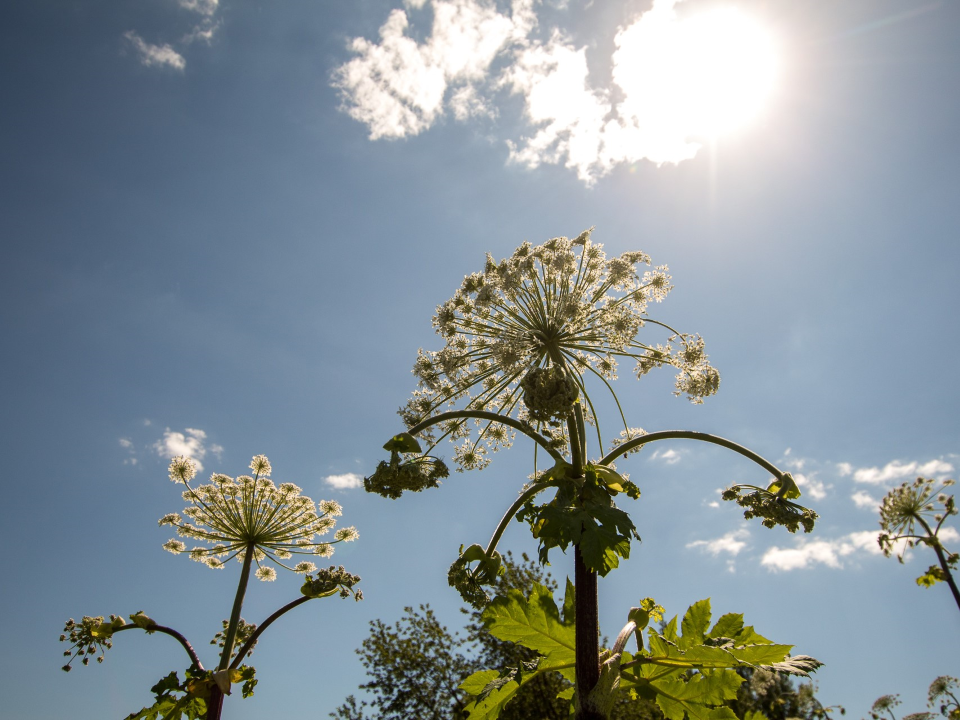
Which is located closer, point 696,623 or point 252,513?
point 696,623

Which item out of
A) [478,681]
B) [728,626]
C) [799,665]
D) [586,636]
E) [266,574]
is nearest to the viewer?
[586,636]

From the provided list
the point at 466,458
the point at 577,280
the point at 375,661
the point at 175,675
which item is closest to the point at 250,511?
the point at 175,675

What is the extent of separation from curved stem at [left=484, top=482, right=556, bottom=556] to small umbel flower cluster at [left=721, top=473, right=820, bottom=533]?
1.96 meters

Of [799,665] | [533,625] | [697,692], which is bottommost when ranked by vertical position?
[697,692]

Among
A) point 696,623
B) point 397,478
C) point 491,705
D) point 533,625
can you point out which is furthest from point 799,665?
point 397,478

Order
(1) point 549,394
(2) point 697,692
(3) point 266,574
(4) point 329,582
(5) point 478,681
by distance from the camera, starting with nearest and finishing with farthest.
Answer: (2) point 697,692, (5) point 478,681, (1) point 549,394, (4) point 329,582, (3) point 266,574

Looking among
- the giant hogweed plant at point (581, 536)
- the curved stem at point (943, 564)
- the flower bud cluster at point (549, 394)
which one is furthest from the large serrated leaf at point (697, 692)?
the curved stem at point (943, 564)

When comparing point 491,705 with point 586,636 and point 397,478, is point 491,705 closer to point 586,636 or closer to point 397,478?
point 586,636

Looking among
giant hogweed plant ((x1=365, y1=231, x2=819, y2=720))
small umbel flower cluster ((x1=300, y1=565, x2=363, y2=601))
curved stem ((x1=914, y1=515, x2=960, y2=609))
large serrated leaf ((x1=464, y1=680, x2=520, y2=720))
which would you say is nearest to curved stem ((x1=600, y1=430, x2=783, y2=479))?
giant hogweed plant ((x1=365, y1=231, x2=819, y2=720))

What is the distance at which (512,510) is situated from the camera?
4.05 metres

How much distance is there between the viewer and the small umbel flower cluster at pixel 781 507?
14.3 ft

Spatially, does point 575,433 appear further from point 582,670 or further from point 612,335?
point 612,335

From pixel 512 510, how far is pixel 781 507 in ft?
7.30

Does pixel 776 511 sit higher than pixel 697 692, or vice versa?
pixel 776 511
